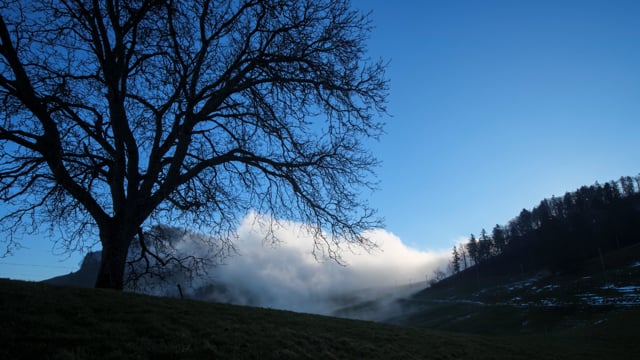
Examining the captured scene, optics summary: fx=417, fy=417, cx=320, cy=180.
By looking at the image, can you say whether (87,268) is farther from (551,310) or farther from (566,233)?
(566,233)

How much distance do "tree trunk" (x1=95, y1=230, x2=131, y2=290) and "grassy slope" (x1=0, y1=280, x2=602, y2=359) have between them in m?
0.48

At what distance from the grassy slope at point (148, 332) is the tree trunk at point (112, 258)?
0.48 metres

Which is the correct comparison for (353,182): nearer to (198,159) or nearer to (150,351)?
(198,159)

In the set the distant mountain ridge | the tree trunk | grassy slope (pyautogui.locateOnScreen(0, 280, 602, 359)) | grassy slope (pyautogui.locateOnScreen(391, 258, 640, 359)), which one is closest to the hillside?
grassy slope (pyautogui.locateOnScreen(391, 258, 640, 359))

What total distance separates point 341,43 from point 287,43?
1.70 meters

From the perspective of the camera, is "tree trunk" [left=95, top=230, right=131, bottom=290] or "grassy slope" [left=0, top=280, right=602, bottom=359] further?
"tree trunk" [left=95, top=230, right=131, bottom=290]

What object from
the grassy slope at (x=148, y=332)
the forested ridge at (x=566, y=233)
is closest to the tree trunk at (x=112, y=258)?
the grassy slope at (x=148, y=332)

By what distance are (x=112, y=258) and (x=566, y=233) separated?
6426 inches

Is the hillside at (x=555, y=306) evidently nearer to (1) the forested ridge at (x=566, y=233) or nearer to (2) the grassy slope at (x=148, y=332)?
(1) the forested ridge at (x=566, y=233)

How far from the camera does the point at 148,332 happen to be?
8461 millimetres

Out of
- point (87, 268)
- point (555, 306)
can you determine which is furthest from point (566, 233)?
point (87, 268)

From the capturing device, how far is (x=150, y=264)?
48.2 feet

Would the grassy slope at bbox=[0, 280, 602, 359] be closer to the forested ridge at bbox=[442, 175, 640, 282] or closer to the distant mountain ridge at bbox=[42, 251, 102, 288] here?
the distant mountain ridge at bbox=[42, 251, 102, 288]

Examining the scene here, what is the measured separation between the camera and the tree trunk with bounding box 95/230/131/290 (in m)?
11.5
